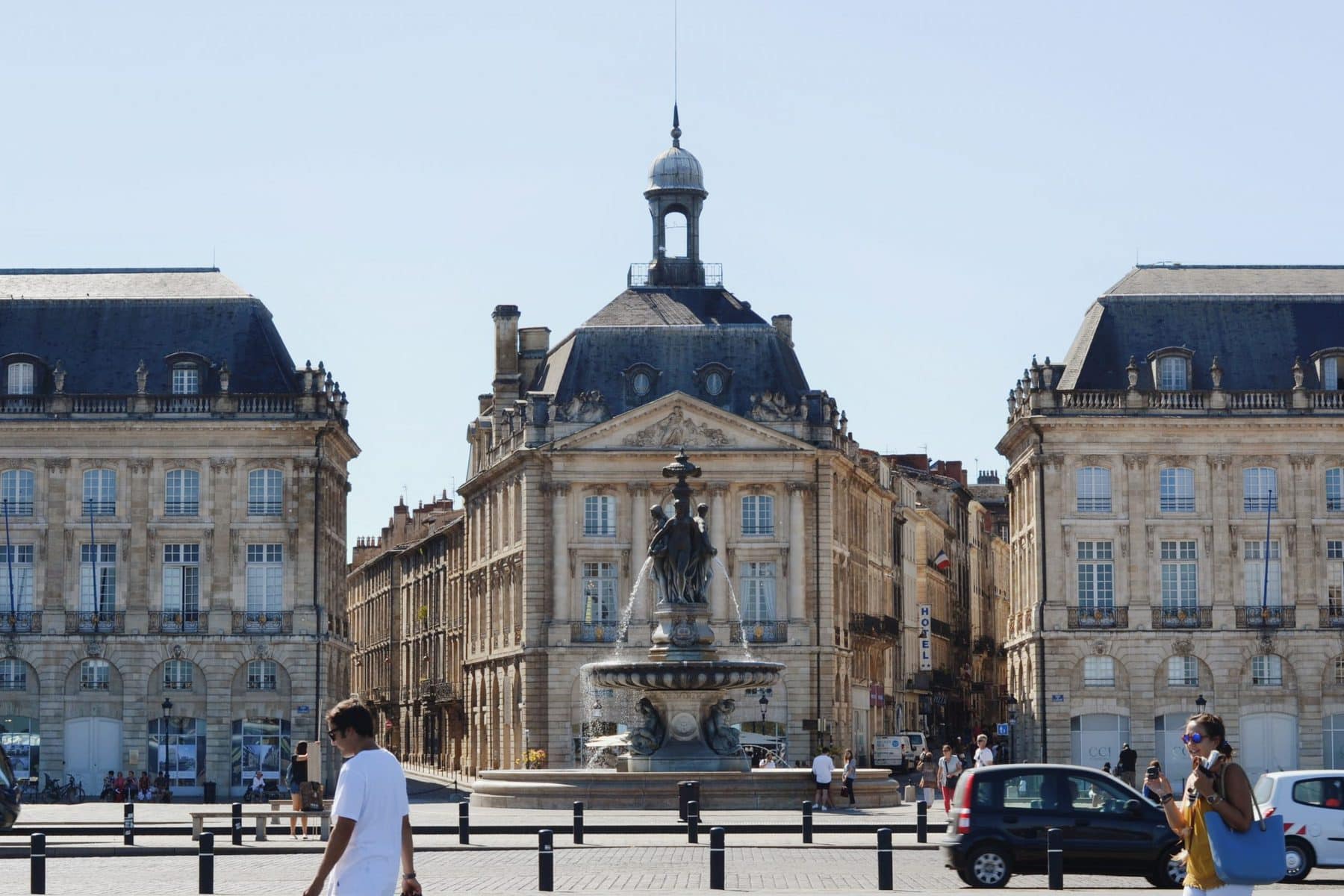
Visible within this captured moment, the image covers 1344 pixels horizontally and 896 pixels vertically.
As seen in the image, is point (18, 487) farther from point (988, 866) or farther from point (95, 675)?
point (988, 866)

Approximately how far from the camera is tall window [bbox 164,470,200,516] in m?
80.1

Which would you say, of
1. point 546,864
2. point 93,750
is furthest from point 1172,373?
point 546,864

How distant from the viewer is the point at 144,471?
80.0m

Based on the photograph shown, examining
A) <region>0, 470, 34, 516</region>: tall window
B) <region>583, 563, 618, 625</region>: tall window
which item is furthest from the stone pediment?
<region>0, 470, 34, 516</region>: tall window

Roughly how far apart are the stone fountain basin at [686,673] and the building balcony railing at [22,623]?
116ft

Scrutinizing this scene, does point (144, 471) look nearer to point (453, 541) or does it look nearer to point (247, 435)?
point (247, 435)

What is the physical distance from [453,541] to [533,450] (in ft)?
74.4

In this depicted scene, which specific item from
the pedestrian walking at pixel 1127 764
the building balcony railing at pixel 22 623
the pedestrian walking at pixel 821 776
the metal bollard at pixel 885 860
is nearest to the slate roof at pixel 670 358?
the building balcony railing at pixel 22 623

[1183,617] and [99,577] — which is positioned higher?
[99,577]

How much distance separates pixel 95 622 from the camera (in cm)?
7925

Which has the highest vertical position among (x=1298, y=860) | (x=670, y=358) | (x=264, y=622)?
(x=670, y=358)

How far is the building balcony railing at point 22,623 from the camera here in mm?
79125

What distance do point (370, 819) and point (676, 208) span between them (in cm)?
8065

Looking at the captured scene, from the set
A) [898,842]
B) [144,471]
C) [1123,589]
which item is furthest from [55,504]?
[898,842]
